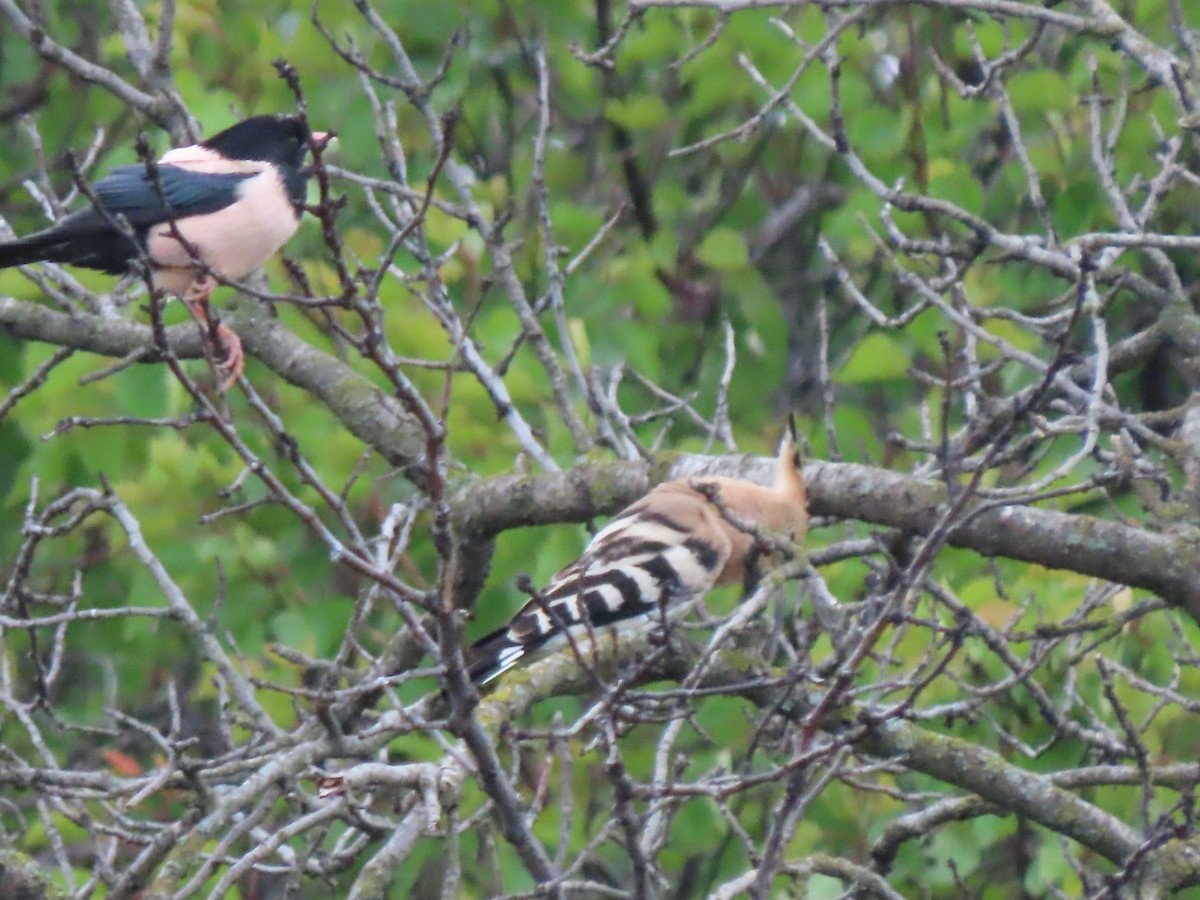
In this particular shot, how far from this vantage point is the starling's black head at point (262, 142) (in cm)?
579

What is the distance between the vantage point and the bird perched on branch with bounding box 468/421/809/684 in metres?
4.23

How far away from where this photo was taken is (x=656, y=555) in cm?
458

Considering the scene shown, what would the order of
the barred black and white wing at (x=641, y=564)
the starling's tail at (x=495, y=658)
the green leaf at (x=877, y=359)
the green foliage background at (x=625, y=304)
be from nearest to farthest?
the starling's tail at (x=495, y=658), the barred black and white wing at (x=641, y=564), the green foliage background at (x=625, y=304), the green leaf at (x=877, y=359)

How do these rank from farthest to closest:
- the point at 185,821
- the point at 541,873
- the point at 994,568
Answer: the point at 994,568 → the point at 185,821 → the point at 541,873

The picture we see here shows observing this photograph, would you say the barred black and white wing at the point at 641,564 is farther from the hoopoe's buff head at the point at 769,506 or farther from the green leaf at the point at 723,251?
the green leaf at the point at 723,251

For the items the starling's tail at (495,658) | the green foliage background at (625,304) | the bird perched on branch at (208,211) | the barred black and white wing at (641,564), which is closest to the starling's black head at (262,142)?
the bird perched on branch at (208,211)

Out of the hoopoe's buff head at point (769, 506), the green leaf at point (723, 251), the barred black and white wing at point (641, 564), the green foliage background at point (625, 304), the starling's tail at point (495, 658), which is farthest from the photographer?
the green leaf at point (723, 251)

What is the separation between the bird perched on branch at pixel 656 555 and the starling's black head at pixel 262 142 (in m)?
1.95

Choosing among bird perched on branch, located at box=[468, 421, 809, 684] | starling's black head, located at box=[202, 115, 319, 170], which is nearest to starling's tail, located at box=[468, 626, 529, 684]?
bird perched on branch, located at box=[468, 421, 809, 684]

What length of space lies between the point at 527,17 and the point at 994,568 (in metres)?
3.82

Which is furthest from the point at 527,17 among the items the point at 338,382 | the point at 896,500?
the point at 896,500

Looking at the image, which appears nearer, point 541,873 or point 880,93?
point 541,873

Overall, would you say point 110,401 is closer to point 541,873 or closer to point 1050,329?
point 1050,329

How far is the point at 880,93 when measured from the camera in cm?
786
